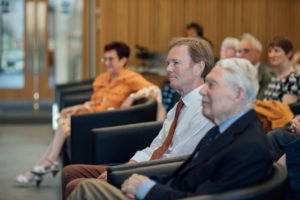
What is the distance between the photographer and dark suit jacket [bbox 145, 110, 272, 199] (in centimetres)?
194

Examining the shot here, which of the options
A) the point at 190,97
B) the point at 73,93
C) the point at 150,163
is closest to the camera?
the point at 150,163

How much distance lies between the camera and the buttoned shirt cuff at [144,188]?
2.30m

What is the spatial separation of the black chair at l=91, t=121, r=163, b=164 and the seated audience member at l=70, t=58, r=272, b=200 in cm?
139

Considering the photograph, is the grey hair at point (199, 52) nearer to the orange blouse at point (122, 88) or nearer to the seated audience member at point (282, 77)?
the seated audience member at point (282, 77)

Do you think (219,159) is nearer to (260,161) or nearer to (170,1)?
(260,161)

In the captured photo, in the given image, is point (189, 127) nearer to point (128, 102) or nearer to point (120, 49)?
point (128, 102)

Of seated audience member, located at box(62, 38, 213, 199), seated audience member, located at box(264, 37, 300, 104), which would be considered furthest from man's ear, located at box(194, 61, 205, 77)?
seated audience member, located at box(264, 37, 300, 104)

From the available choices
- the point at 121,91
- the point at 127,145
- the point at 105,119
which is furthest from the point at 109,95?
the point at 127,145

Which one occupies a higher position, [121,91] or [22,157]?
[121,91]

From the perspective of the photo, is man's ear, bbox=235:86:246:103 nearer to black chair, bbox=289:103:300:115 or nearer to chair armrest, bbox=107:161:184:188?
chair armrest, bbox=107:161:184:188

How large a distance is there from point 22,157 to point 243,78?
4.72 meters

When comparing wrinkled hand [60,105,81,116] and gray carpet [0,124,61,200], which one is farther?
wrinkled hand [60,105,81,116]

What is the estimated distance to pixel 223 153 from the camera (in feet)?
6.68

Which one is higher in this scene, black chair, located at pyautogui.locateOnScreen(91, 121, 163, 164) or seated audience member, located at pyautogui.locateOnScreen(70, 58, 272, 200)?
seated audience member, located at pyautogui.locateOnScreen(70, 58, 272, 200)
